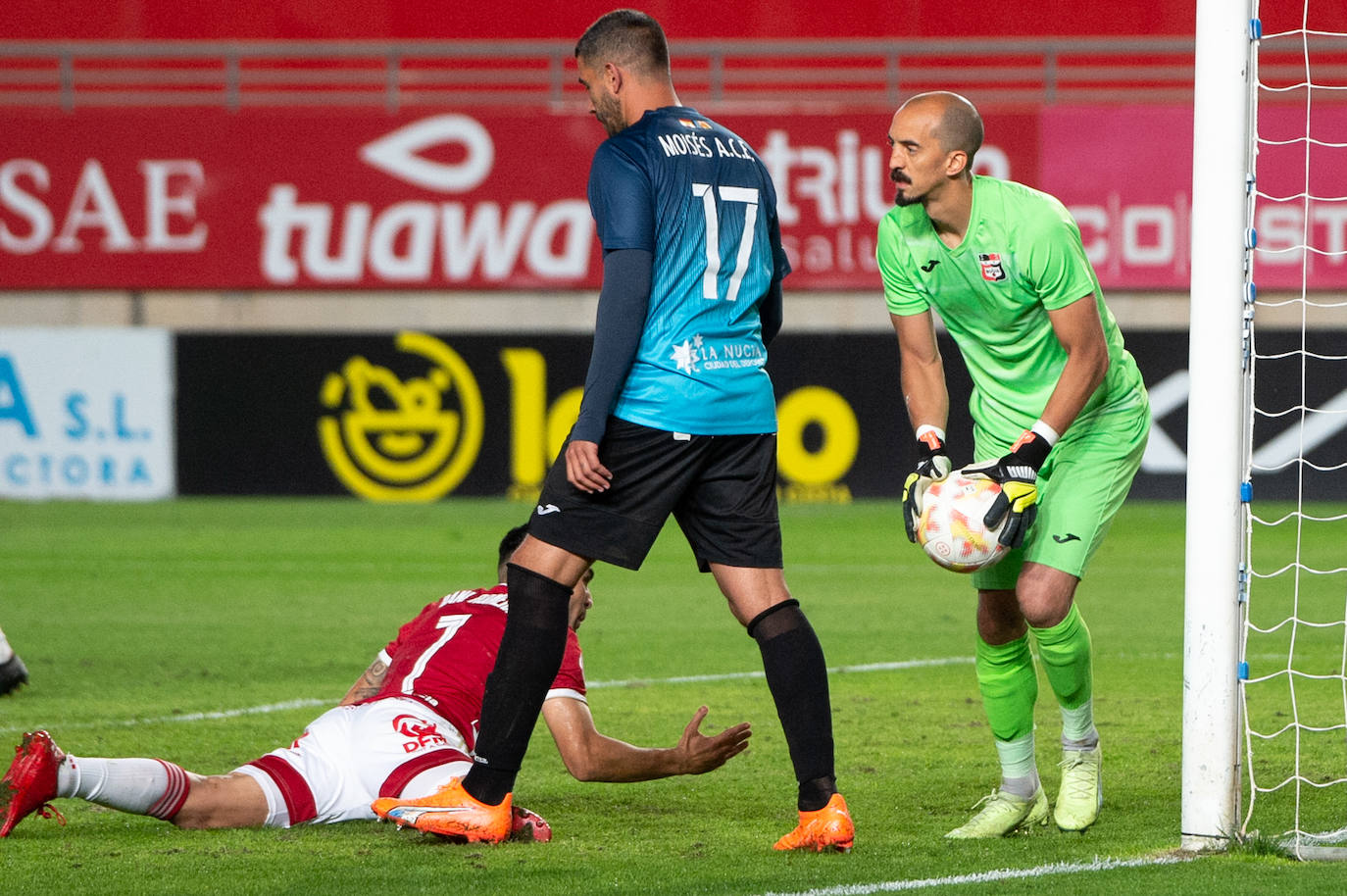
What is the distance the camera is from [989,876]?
3504 millimetres

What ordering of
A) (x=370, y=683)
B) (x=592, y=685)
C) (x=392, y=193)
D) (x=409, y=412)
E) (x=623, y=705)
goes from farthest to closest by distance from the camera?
(x=392, y=193)
(x=409, y=412)
(x=592, y=685)
(x=623, y=705)
(x=370, y=683)

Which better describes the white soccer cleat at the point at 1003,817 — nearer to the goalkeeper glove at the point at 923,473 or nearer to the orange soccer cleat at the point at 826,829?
the orange soccer cleat at the point at 826,829

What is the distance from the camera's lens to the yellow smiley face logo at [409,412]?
47.8ft

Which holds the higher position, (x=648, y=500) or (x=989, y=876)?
(x=648, y=500)

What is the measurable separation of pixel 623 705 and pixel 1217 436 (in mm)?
2870

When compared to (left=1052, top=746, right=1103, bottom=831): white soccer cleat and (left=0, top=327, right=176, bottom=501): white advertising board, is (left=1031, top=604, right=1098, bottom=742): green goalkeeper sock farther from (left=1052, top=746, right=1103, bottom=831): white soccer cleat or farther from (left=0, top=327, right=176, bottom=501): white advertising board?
(left=0, top=327, right=176, bottom=501): white advertising board

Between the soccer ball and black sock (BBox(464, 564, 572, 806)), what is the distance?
84 centimetres

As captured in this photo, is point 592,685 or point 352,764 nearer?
point 352,764

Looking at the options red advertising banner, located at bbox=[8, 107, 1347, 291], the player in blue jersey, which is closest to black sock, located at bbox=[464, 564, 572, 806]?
the player in blue jersey

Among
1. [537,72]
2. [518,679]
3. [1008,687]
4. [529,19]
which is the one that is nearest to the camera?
[518,679]

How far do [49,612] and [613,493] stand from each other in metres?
5.64

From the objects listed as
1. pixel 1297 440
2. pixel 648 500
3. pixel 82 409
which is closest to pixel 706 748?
pixel 648 500

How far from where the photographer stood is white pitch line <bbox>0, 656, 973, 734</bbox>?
5.63m

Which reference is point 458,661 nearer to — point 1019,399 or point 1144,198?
point 1019,399
